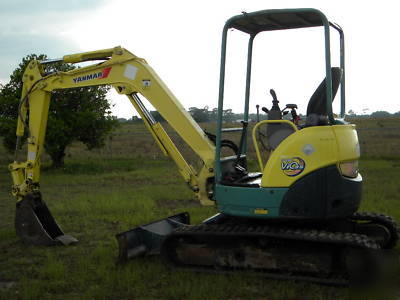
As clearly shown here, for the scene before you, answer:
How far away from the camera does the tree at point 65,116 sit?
19172mm

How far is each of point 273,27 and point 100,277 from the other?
3.99 meters

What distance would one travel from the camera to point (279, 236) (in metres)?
5.94

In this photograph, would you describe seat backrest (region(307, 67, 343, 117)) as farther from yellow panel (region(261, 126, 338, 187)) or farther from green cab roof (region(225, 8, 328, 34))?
green cab roof (region(225, 8, 328, 34))

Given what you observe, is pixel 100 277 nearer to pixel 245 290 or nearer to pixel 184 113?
pixel 245 290

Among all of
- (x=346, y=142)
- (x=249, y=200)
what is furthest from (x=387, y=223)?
(x=249, y=200)

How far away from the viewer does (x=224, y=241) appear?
6465mm

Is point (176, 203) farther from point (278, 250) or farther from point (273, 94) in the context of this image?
point (278, 250)

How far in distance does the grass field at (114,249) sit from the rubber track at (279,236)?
14 cm

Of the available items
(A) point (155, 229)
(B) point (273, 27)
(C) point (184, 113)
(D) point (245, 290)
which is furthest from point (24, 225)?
(B) point (273, 27)

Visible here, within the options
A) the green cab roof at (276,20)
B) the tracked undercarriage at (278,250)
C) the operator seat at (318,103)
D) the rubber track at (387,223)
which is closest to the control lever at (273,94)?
the operator seat at (318,103)

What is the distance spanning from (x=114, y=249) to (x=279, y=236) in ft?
9.55

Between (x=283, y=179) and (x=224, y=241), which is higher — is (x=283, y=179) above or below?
above

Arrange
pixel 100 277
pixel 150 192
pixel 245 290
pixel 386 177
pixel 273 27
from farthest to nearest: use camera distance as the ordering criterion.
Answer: pixel 386 177, pixel 150 192, pixel 273 27, pixel 100 277, pixel 245 290

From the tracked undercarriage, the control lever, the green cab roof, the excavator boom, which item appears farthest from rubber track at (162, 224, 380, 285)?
the green cab roof
